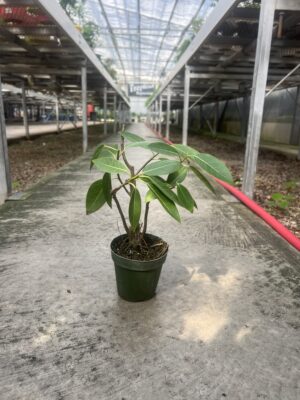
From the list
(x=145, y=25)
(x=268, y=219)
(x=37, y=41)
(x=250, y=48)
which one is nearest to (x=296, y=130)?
(x=250, y=48)

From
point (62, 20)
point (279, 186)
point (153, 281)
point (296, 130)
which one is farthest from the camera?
point (296, 130)

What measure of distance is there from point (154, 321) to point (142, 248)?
15.7 inches

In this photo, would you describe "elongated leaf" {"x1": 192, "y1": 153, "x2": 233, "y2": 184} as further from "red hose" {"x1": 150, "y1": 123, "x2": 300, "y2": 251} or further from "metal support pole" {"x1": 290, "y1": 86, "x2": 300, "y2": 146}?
"metal support pole" {"x1": 290, "y1": 86, "x2": 300, "y2": 146}

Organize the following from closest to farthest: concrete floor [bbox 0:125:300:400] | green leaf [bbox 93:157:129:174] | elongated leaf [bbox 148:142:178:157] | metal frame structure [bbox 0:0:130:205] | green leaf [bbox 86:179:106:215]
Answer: concrete floor [bbox 0:125:300:400], green leaf [bbox 93:157:129:174], elongated leaf [bbox 148:142:178:157], green leaf [bbox 86:179:106:215], metal frame structure [bbox 0:0:130:205]

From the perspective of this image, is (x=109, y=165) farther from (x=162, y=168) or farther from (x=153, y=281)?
(x=153, y=281)

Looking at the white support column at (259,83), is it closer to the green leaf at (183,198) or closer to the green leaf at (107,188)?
the green leaf at (183,198)

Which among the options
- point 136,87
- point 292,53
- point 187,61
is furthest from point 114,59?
point 292,53

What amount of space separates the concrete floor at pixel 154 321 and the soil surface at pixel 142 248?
0.26 meters

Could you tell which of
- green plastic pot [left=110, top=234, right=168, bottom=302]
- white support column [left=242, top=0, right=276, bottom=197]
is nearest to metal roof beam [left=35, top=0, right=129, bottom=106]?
white support column [left=242, top=0, right=276, bottom=197]

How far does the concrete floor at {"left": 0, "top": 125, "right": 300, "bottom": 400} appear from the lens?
3.92ft

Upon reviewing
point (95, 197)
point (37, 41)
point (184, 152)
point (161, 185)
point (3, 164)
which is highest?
point (37, 41)

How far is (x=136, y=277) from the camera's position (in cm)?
163

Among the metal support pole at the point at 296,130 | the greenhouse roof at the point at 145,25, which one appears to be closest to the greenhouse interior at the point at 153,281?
the metal support pole at the point at 296,130

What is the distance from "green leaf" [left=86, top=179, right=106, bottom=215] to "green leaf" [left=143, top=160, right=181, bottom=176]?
0.31 metres
